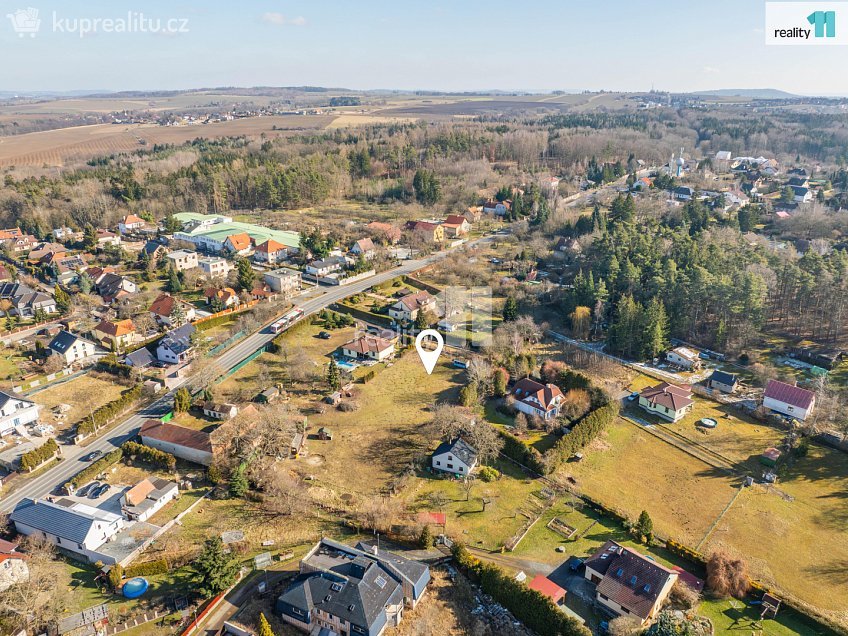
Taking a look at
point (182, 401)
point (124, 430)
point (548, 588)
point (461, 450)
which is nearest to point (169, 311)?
point (182, 401)

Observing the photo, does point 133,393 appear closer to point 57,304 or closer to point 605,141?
point 57,304

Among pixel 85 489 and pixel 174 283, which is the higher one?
pixel 174 283

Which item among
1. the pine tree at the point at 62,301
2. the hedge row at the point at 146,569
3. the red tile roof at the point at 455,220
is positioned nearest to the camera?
the hedge row at the point at 146,569

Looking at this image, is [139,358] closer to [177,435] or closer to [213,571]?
[177,435]

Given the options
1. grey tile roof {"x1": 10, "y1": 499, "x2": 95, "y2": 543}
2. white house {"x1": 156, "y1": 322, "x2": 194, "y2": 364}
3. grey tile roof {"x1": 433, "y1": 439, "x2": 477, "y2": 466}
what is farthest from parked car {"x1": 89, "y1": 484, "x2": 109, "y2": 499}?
grey tile roof {"x1": 433, "y1": 439, "x2": 477, "y2": 466}

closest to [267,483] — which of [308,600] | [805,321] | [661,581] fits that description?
[308,600]

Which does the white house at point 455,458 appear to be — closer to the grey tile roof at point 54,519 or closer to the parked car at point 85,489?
the grey tile roof at point 54,519

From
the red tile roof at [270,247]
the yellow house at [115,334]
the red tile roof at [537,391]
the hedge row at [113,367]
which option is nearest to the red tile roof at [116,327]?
the yellow house at [115,334]
